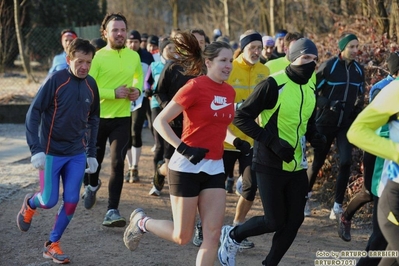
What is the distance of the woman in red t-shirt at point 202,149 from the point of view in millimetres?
5344

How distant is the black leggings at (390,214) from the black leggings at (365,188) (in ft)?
7.06

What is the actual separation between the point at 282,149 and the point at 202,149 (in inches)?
27.5

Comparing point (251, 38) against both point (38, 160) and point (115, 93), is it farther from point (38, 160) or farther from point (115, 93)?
point (38, 160)

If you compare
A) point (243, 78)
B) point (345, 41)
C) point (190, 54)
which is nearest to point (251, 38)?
point (243, 78)

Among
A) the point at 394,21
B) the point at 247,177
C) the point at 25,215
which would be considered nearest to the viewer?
the point at 25,215

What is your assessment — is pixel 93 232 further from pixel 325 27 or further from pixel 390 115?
pixel 325 27

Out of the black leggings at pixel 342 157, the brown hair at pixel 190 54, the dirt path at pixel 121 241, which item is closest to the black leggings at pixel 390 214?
the brown hair at pixel 190 54

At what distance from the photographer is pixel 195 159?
523cm

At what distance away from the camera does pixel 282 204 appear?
575cm

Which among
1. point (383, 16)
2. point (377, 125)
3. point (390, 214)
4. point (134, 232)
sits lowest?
point (134, 232)

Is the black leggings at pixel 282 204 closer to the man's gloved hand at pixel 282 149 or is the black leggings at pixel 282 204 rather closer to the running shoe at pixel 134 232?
the man's gloved hand at pixel 282 149

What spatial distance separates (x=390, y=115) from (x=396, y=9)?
Answer: 6951mm

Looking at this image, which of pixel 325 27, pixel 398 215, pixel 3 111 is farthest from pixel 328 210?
pixel 325 27

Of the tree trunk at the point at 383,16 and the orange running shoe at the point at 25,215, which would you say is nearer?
the orange running shoe at the point at 25,215
